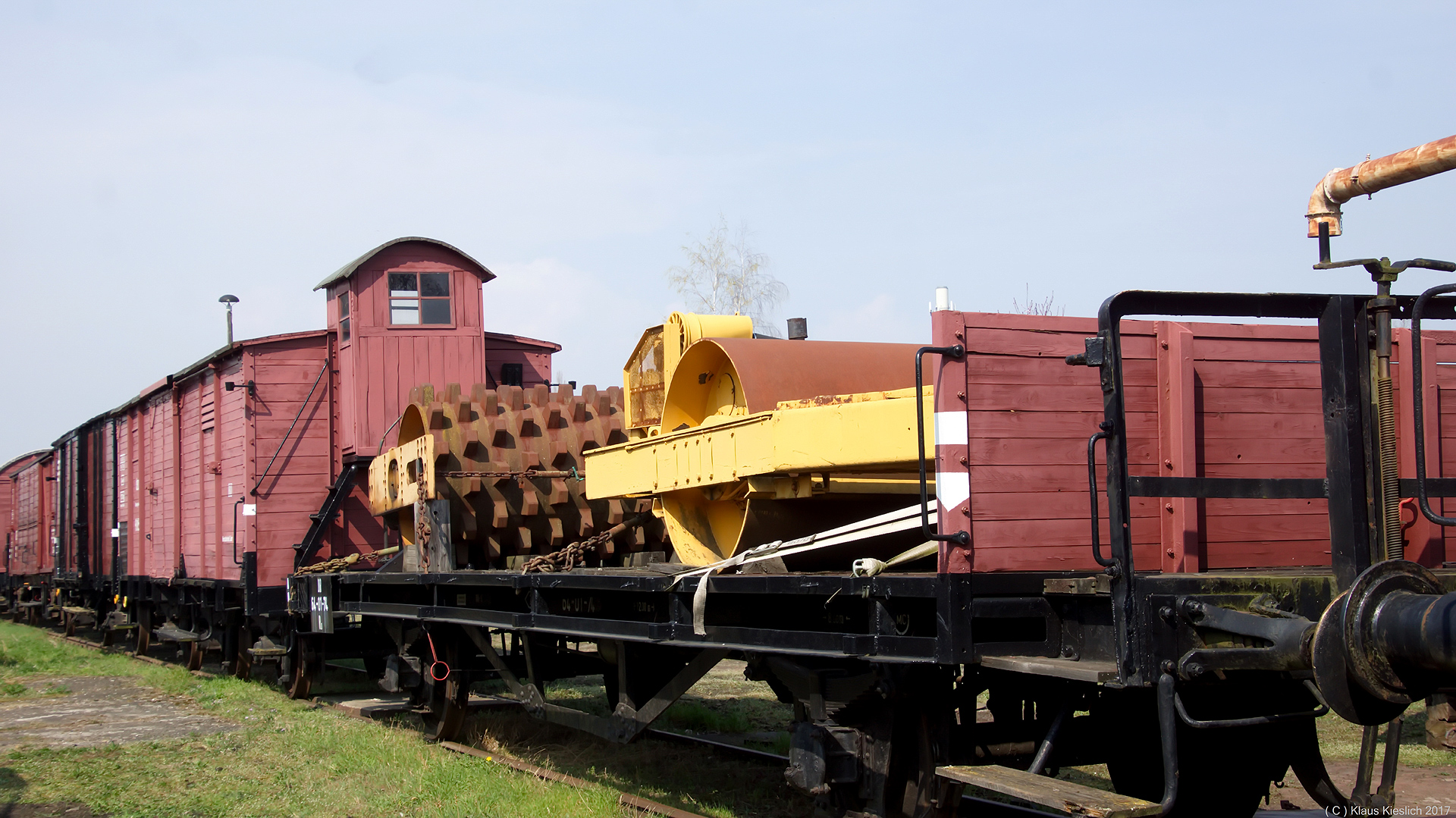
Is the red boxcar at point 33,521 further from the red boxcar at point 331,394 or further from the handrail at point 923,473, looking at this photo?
the handrail at point 923,473

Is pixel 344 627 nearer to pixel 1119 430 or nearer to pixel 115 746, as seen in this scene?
pixel 115 746

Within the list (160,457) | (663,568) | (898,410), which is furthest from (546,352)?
(898,410)

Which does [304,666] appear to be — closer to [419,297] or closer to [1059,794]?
[419,297]

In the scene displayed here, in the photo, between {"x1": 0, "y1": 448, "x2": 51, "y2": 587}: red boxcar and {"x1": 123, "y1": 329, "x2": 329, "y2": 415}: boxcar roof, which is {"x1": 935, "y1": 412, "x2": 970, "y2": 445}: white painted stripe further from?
{"x1": 0, "y1": 448, "x2": 51, "y2": 587}: red boxcar

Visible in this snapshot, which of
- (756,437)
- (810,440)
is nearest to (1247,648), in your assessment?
(810,440)

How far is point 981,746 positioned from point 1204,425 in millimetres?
1594

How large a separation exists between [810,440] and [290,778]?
5144 millimetres

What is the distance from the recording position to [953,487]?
14.0 feet

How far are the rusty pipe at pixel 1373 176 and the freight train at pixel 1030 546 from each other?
0.02m

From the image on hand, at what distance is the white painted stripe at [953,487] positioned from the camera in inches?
168

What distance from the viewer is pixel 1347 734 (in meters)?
9.27

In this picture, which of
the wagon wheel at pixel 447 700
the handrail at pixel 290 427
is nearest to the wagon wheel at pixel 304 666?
the handrail at pixel 290 427

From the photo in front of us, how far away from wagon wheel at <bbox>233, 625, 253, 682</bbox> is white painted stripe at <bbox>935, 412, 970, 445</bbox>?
11953 mm

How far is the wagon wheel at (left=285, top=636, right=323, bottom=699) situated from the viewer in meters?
12.4
